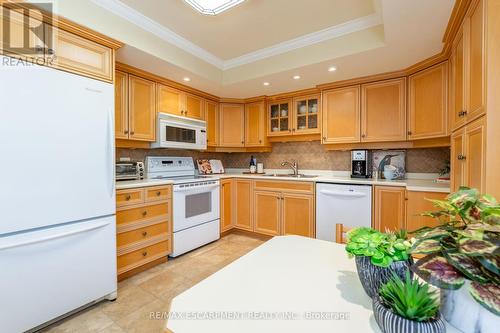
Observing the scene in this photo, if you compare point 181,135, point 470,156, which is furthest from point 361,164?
point 181,135

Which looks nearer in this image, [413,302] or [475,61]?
[413,302]

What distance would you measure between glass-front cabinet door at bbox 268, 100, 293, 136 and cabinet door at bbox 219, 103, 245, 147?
0.49 metres

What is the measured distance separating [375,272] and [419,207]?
205cm

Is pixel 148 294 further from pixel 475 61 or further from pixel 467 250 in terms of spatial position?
pixel 475 61

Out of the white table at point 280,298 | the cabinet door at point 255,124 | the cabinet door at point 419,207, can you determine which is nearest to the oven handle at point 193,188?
the cabinet door at point 255,124

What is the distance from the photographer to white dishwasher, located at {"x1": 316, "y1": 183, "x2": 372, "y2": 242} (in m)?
2.61

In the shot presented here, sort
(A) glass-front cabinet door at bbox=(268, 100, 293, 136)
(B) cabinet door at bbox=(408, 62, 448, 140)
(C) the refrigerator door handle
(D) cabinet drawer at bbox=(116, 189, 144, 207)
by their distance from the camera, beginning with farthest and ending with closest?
1. (A) glass-front cabinet door at bbox=(268, 100, 293, 136)
2. (B) cabinet door at bbox=(408, 62, 448, 140)
3. (D) cabinet drawer at bbox=(116, 189, 144, 207)
4. (C) the refrigerator door handle

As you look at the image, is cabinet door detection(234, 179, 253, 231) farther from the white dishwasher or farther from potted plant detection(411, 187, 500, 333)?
potted plant detection(411, 187, 500, 333)

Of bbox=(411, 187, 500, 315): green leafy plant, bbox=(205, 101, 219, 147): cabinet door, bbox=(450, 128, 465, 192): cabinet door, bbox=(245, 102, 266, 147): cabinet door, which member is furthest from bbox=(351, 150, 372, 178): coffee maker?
bbox=(411, 187, 500, 315): green leafy plant

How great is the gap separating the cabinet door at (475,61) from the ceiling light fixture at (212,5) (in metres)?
1.49

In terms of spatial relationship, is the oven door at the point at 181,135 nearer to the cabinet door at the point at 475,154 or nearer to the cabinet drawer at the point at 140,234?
the cabinet drawer at the point at 140,234

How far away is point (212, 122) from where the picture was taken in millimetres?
3766

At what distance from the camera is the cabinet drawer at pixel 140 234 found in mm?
2215

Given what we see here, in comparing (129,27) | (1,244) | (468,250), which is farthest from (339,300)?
(129,27)
